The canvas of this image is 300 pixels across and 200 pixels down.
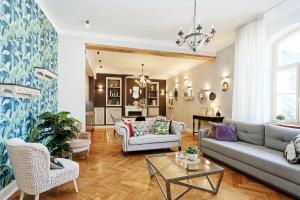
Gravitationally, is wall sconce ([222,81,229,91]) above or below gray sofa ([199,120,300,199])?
above

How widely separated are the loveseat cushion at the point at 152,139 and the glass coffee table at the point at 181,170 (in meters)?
1.31

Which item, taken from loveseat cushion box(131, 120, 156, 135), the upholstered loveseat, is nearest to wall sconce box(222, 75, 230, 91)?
the upholstered loveseat

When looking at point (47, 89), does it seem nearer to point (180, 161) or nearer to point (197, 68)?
point (180, 161)

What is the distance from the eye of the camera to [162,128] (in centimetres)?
441

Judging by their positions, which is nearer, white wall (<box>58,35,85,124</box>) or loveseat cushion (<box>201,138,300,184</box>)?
loveseat cushion (<box>201,138,300,184</box>)

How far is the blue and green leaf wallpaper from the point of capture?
7.11 ft

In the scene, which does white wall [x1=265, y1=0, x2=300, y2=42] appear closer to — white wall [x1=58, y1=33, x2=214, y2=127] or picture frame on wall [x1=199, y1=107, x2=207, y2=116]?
picture frame on wall [x1=199, y1=107, x2=207, y2=116]

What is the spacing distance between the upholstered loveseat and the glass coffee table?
1.32 meters

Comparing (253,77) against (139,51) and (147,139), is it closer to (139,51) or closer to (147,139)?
(147,139)

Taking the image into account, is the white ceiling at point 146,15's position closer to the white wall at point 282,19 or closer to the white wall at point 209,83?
the white wall at point 282,19

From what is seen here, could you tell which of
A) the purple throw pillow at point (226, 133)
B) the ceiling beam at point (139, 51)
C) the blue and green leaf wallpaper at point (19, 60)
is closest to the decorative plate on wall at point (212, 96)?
the ceiling beam at point (139, 51)

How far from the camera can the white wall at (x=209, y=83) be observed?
16.9 ft

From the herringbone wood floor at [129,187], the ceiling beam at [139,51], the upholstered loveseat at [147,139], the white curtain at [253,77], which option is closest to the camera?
the herringbone wood floor at [129,187]

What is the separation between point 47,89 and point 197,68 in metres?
5.29
